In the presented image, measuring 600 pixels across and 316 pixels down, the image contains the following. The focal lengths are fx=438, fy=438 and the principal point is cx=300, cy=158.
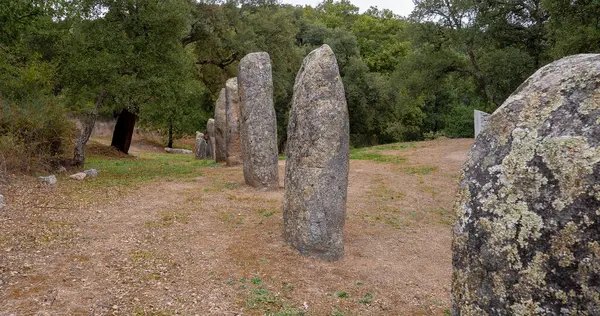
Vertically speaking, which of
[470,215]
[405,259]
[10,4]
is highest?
[10,4]

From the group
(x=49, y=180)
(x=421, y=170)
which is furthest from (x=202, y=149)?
(x=49, y=180)

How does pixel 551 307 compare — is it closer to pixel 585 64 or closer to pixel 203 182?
pixel 585 64

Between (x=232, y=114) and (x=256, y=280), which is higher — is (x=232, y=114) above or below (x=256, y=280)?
above

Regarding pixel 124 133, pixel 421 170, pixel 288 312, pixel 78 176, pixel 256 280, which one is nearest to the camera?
pixel 288 312

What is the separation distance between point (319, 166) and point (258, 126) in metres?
5.35

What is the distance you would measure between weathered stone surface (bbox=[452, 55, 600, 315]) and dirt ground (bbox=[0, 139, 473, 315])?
10.5 ft

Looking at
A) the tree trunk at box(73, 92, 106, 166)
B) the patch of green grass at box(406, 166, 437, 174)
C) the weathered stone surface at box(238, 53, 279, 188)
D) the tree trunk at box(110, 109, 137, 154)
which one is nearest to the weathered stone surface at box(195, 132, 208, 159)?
the tree trunk at box(110, 109, 137, 154)

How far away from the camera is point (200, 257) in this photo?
22.1ft

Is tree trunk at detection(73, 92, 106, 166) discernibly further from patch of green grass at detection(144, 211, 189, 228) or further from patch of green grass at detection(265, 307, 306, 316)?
patch of green grass at detection(265, 307, 306, 316)

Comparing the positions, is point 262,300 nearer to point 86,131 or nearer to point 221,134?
point 86,131

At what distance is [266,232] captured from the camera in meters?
8.16

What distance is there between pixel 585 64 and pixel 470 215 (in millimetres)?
1073

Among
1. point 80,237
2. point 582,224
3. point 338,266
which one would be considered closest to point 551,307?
point 582,224

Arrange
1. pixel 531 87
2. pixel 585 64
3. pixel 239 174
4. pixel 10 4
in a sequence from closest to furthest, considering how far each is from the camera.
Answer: pixel 585 64 < pixel 531 87 < pixel 10 4 < pixel 239 174
